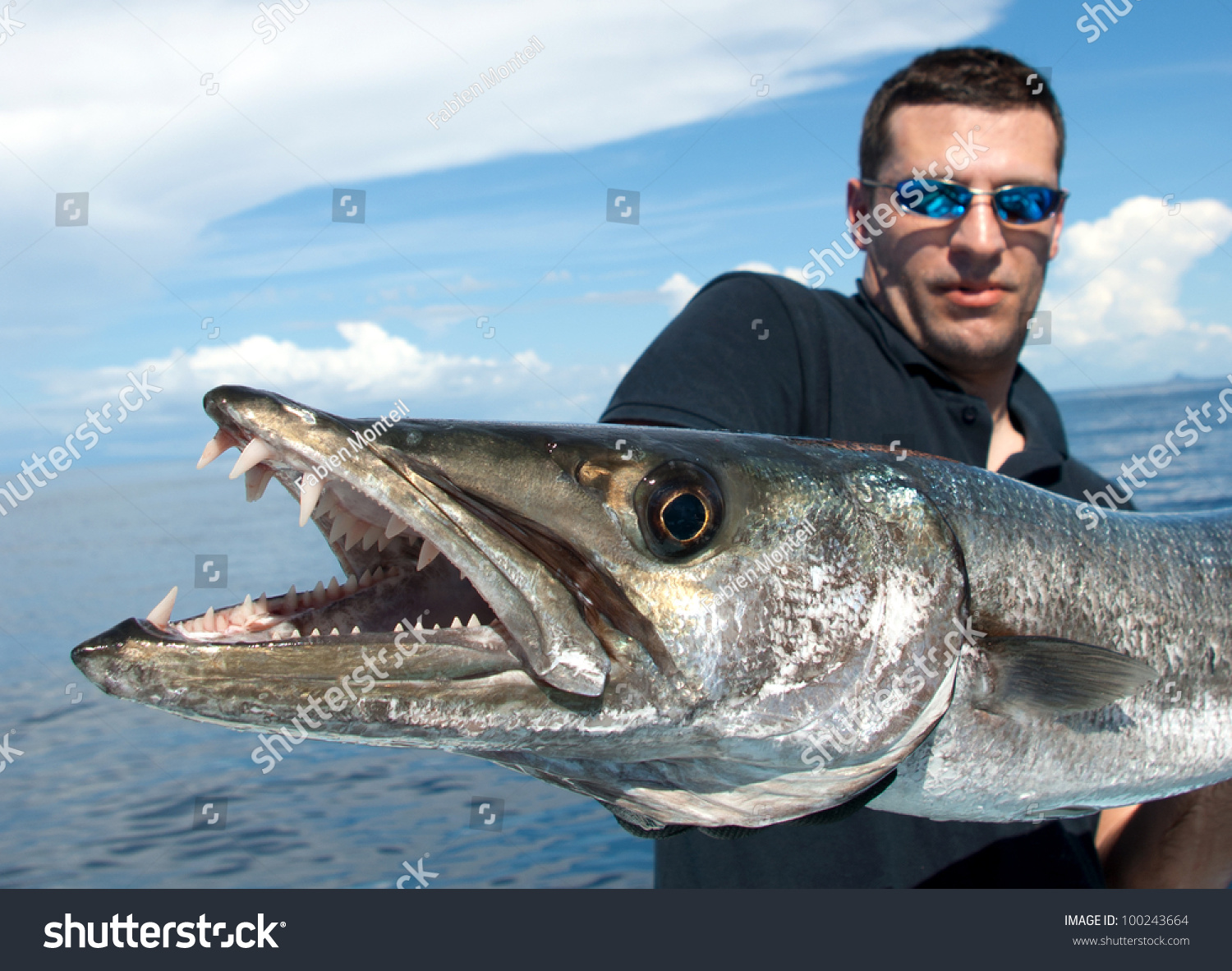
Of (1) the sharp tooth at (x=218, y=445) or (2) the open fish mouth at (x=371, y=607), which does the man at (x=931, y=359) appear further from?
(1) the sharp tooth at (x=218, y=445)

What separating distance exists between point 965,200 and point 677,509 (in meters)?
2.47

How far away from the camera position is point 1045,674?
2016 millimetres

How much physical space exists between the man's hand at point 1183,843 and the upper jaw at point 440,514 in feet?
8.78

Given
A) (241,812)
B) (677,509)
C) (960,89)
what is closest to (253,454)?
(677,509)

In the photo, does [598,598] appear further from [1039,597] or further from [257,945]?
[257,945]

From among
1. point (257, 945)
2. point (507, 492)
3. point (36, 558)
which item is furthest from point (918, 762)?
point (36, 558)

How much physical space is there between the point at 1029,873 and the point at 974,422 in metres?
1.59

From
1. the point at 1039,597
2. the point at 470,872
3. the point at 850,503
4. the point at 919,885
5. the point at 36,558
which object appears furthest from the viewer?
the point at 36,558

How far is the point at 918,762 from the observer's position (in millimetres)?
2055

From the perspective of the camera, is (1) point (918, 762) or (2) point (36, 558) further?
(2) point (36, 558)

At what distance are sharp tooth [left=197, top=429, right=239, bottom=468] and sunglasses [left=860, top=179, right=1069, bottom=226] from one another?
9.46 feet

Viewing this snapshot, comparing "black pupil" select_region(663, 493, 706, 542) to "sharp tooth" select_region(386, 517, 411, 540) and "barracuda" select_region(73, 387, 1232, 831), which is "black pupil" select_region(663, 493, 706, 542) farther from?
"sharp tooth" select_region(386, 517, 411, 540)

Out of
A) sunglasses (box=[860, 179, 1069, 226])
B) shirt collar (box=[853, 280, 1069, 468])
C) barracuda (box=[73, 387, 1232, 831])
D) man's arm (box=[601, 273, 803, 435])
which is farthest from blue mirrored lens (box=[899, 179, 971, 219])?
barracuda (box=[73, 387, 1232, 831])

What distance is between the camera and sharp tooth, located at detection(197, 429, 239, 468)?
5.31 feet
